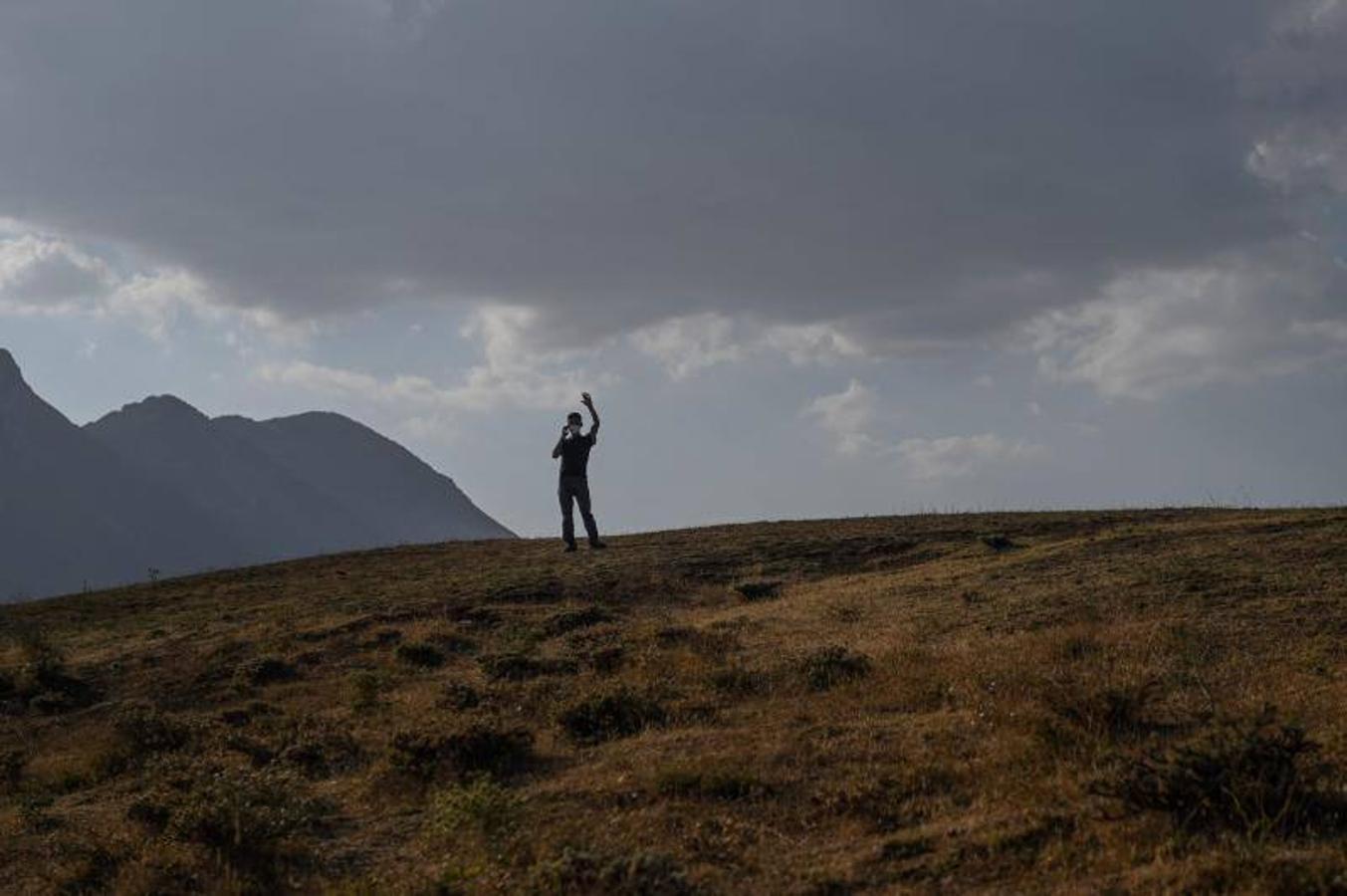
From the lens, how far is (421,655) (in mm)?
17688

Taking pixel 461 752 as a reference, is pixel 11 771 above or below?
below

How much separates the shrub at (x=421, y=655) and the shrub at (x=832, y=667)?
6621 mm

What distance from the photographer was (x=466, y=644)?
18.8m

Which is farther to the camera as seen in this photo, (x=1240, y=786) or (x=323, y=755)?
(x=323, y=755)

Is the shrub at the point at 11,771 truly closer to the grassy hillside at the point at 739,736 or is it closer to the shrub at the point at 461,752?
the grassy hillside at the point at 739,736

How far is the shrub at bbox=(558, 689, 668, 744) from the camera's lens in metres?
11.9

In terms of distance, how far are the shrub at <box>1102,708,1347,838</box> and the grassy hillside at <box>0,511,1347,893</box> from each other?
2 centimetres

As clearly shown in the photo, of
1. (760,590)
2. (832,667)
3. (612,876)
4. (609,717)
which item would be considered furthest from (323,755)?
(760,590)

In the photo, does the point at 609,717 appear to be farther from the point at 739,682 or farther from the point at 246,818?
the point at 246,818

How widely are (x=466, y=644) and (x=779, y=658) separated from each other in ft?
21.4

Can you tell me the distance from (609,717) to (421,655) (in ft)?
21.3

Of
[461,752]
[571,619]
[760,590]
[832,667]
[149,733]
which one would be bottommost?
[149,733]

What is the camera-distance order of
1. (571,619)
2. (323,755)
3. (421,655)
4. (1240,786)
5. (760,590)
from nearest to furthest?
(1240,786)
(323,755)
(421,655)
(571,619)
(760,590)

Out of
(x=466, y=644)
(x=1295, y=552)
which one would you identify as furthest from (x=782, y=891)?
(x=1295, y=552)
